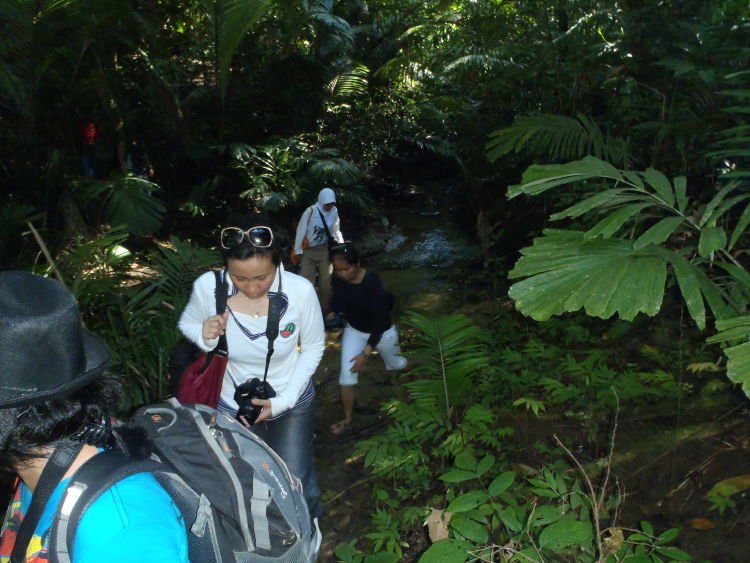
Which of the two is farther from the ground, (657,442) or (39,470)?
(39,470)

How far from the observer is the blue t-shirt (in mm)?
1227

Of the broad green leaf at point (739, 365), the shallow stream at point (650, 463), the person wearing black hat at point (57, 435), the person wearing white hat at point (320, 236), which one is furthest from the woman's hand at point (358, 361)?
the person wearing black hat at point (57, 435)

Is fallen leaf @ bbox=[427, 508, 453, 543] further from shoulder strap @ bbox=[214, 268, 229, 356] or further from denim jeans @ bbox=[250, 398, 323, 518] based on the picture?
shoulder strap @ bbox=[214, 268, 229, 356]

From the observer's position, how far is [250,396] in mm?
2801

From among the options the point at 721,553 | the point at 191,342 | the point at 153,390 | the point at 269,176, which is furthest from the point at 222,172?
the point at 721,553

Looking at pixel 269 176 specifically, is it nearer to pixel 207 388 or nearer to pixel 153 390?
pixel 153 390

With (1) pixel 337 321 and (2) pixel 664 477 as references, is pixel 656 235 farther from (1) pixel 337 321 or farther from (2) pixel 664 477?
(1) pixel 337 321

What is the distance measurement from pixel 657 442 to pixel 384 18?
36.3ft

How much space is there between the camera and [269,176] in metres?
9.38

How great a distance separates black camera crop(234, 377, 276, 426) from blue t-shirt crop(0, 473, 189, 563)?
1396mm

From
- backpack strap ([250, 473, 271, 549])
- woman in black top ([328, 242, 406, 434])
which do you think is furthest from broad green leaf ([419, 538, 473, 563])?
woman in black top ([328, 242, 406, 434])

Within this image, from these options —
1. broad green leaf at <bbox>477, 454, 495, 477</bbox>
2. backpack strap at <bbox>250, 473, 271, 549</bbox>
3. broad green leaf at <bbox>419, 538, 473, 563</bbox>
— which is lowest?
broad green leaf at <bbox>419, 538, 473, 563</bbox>

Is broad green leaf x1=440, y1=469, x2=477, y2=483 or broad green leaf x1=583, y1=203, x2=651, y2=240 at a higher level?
broad green leaf x1=583, y1=203, x2=651, y2=240

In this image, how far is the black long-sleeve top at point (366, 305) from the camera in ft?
14.0
